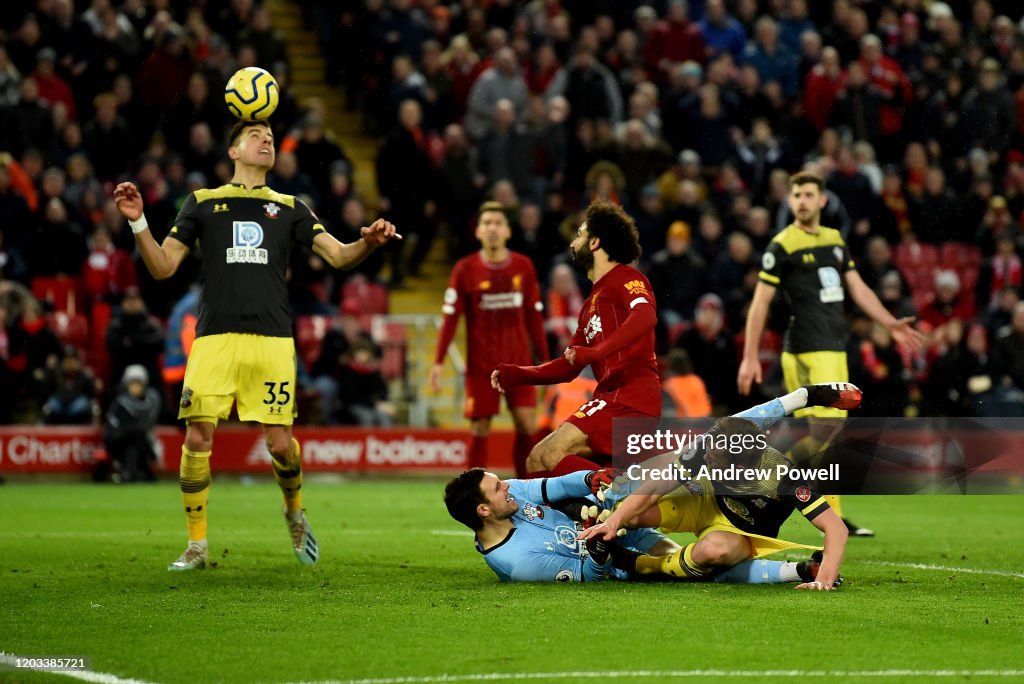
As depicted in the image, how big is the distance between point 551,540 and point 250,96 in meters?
3.67

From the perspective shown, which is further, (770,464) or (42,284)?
(42,284)

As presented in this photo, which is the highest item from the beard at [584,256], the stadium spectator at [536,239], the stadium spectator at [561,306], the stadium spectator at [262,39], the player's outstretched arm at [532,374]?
the stadium spectator at [262,39]

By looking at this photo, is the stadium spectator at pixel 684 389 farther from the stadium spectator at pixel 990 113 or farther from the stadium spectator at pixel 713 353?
the stadium spectator at pixel 990 113

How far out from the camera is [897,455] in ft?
59.7

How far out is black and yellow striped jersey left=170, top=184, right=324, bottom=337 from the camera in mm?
10477

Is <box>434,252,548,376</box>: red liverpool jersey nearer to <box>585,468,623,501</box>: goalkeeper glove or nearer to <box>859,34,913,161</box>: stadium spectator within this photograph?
<box>585,468,623,501</box>: goalkeeper glove

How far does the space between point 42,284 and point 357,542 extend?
9.64 metres

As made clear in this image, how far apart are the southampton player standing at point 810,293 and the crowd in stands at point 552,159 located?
21.7 feet

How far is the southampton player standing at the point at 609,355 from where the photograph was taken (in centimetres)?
979

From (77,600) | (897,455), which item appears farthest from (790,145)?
(77,600)

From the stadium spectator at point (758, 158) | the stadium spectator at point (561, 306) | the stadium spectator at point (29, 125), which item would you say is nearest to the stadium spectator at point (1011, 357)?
the stadium spectator at point (758, 158)

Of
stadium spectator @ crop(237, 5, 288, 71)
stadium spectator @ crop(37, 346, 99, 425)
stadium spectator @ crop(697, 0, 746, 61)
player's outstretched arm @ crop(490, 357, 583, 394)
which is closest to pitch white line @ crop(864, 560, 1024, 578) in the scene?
player's outstretched arm @ crop(490, 357, 583, 394)

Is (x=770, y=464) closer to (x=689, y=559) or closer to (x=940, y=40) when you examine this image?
(x=689, y=559)
